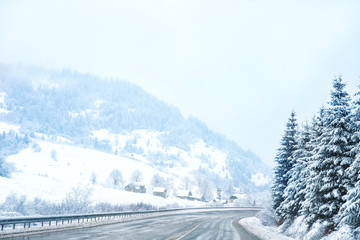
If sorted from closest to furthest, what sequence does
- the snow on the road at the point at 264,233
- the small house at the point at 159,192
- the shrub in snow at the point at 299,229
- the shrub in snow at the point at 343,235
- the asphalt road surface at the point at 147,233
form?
the shrub in snow at the point at 343,235
the asphalt road surface at the point at 147,233
the snow on the road at the point at 264,233
the shrub in snow at the point at 299,229
the small house at the point at 159,192

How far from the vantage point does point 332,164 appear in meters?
20.3

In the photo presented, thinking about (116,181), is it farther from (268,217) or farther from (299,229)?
(299,229)

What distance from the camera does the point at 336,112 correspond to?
20297 millimetres

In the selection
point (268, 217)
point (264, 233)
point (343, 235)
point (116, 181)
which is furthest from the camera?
point (116, 181)

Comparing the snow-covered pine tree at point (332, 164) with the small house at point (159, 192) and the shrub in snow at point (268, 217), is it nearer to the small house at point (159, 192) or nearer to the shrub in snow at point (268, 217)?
the shrub in snow at point (268, 217)

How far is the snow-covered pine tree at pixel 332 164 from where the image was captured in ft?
64.5

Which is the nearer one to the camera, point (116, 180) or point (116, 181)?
point (116, 180)

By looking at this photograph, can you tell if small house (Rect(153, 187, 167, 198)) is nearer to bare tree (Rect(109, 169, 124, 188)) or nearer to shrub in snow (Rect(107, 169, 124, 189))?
shrub in snow (Rect(107, 169, 124, 189))

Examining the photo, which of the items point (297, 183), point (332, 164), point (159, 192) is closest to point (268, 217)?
point (297, 183)

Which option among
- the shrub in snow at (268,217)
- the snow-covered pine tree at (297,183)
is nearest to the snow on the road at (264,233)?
the snow-covered pine tree at (297,183)

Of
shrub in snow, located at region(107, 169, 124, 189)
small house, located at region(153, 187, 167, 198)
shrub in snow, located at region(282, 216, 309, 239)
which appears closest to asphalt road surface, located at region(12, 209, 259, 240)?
shrub in snow, located at region(282, 216, 309, 239)

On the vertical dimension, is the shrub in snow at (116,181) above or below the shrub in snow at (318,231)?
above

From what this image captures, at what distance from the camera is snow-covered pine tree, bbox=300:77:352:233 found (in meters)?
19.7

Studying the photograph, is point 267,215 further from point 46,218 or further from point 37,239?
point 37,239
